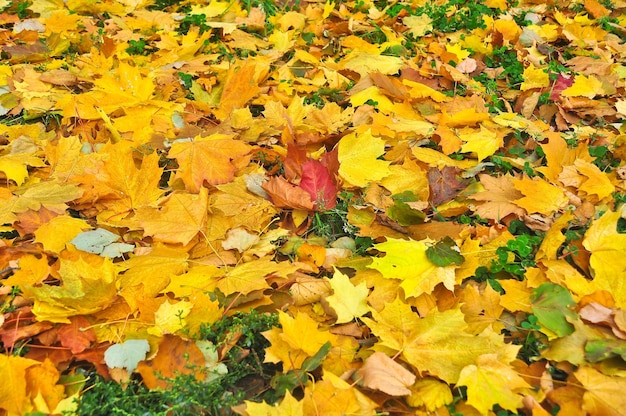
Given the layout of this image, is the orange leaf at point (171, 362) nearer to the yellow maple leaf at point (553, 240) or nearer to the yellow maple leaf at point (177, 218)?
the yellow maple leaf at point (177, 218)

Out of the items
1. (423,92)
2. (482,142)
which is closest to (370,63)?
(423,92)

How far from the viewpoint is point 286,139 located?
2.34 meters

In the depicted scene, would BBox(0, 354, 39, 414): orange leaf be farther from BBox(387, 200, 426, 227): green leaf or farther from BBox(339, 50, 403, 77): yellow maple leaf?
BBox(339, 50, 403, 77): yellow maple leaf

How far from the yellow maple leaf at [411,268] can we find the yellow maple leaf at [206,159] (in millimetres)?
742

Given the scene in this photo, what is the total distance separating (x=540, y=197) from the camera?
2.00 m

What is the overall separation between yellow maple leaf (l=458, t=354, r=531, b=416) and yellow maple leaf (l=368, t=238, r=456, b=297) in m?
0.30

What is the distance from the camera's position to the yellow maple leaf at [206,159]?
2164 mm

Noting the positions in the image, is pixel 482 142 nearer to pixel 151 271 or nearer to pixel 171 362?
pixel 151 271

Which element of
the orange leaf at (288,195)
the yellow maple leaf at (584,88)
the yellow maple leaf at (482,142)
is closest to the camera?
the orange leaf at (288,195)

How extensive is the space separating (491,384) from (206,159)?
1362 mm

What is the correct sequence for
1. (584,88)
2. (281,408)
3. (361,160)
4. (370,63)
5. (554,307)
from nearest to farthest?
1. (281,408)
2. (554,307)
3. (361,160)
4. (584,88)
5. (370,63)

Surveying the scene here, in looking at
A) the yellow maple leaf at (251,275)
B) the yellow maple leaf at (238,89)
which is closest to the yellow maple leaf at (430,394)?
the yellow maple leaf at (251,275)

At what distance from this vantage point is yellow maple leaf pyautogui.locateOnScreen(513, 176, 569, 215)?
1979 millimetres

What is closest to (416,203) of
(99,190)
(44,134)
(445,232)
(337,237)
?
(445,232)
